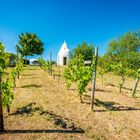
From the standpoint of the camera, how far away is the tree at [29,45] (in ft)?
136

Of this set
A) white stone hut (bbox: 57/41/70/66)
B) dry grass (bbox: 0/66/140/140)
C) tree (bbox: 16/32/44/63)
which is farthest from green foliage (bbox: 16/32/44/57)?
dry grass (bbox: 0/66/140/140)

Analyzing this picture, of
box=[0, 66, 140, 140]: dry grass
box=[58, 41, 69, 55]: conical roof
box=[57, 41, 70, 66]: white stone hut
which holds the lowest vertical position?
box=[0, 66, 140, 140]: dry grass

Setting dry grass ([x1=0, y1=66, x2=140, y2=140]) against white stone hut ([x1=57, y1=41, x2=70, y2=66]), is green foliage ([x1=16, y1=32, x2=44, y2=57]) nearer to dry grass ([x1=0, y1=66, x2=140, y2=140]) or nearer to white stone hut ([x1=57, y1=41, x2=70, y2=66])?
white stone hut ([x1=57, y1=41, x2=70, y2=66])

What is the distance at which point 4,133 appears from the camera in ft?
21.6

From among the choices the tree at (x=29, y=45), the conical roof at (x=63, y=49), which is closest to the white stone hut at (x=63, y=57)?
the conical roof at (x=63, y=49)

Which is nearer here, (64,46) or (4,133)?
(4,133)

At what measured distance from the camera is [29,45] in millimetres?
41625

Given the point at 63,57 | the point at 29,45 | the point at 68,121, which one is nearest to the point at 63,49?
the point at 63,57

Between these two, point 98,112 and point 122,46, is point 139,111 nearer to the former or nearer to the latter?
point 98,112

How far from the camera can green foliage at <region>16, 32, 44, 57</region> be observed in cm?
4134

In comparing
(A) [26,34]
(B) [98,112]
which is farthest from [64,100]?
(A) [26,34]

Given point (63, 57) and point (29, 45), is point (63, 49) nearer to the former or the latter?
point (63, 57)

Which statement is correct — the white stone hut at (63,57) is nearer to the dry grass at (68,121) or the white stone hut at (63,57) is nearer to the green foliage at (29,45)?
the green foliage at (29,45)

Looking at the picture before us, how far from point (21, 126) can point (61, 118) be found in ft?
6.06
